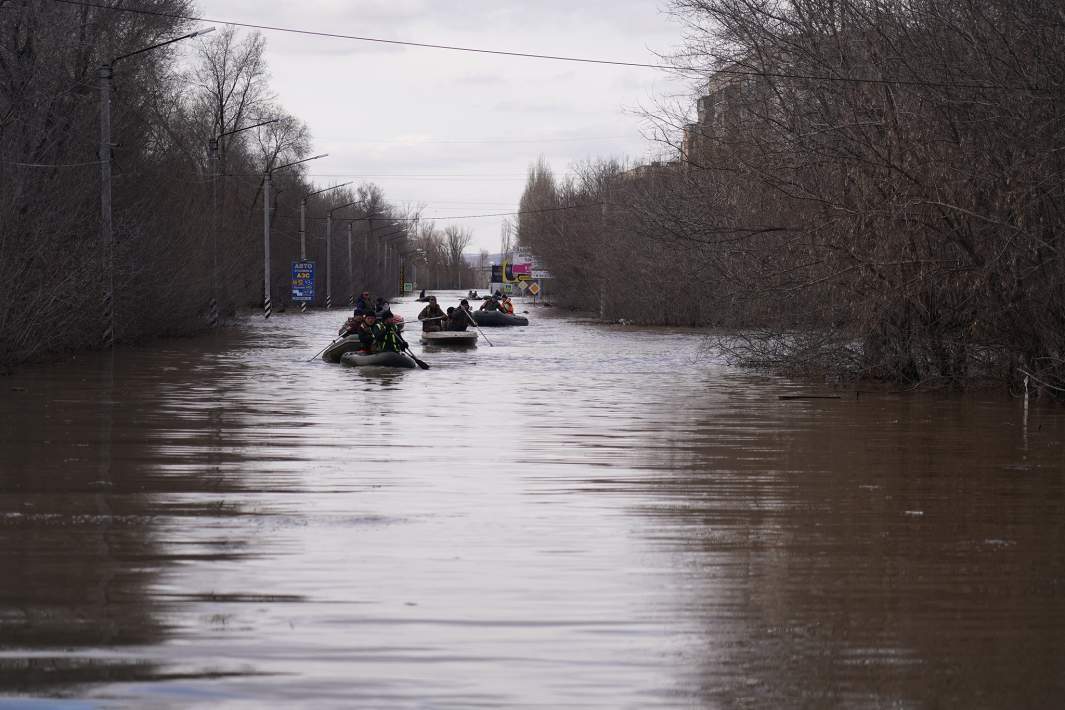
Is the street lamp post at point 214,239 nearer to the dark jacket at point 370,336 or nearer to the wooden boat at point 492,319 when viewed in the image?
the wooden boat at point 492,319

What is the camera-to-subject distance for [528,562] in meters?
9.24

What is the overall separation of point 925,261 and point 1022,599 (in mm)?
15145

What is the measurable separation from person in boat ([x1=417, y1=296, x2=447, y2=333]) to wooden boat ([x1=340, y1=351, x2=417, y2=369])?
44.1 feet

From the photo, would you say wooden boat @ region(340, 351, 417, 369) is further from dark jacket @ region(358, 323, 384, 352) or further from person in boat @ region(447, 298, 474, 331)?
person in boat @ region(447, 298, 474, 331)

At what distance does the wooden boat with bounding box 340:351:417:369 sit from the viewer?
102ft

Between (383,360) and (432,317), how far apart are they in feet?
53.1

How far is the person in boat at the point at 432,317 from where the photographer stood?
46312 mm

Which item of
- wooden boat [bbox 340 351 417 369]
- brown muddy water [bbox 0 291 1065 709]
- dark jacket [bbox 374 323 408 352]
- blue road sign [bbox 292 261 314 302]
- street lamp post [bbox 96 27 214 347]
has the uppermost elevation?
street lamp post [bbox 96 27 214 347]

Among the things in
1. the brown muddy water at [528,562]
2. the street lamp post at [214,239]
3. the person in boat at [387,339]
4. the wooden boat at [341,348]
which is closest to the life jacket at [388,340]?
the person in boat at [387,339]

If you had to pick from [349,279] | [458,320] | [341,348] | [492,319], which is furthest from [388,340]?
[349,279]

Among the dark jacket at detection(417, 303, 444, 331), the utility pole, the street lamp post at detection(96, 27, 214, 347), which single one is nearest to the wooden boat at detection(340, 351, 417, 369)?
the street lamp post at detection(96, 27, 214, 347)

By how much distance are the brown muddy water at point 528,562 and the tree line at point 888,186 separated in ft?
10.1

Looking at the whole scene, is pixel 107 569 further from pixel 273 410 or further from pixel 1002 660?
pixel 273 410

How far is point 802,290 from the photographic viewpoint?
85.8 feet
